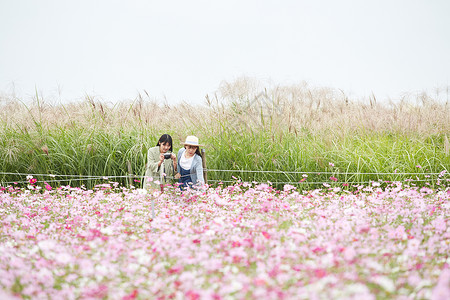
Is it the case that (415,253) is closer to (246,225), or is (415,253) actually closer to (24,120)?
(246,225)

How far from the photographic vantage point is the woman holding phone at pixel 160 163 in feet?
18.2

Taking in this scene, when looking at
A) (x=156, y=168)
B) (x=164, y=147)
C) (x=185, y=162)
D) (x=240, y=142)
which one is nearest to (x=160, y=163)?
(x=156, y=168)

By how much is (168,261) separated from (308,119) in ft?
18.0

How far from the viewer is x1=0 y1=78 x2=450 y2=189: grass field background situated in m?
6.09

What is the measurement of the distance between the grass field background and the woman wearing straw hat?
576 millimetres

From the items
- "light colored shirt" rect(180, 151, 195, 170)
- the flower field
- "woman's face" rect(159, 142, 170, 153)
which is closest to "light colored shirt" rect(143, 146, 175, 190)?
"woman's face" rect(159, 142, 170, 153)

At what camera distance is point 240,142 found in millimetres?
6121

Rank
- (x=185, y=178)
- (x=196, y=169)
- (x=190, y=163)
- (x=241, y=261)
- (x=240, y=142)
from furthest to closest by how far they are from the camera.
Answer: (x=240, y=142)
(x=185, y=178)
(x=190, y=163)
(x=196, y=169)
(x=241, y=261)

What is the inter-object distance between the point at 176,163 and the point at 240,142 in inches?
42.1

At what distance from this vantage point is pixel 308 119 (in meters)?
7.57

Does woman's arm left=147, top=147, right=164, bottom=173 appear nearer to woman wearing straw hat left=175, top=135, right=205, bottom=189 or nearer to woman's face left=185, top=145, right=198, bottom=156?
woman wearing straw hat left=175, top=135, right=205, bottom=189

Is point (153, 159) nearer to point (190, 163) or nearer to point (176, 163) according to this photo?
point (176, 163)

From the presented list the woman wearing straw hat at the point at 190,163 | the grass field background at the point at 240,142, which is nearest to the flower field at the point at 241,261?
the woman wearing straw hat at the point at 190,163

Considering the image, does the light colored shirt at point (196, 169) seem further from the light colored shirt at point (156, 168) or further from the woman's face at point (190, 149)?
the light colored shirt at point (156, 168)
